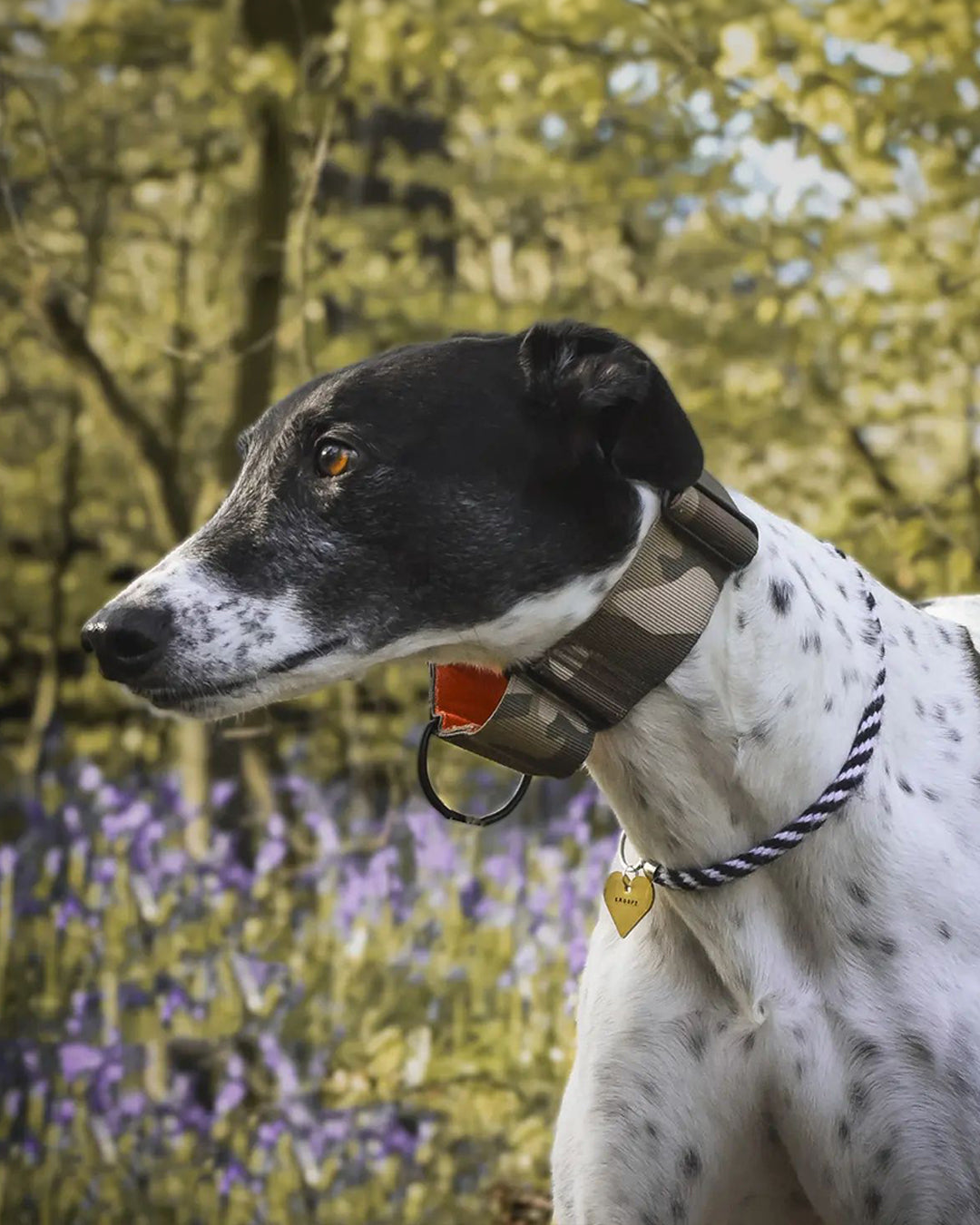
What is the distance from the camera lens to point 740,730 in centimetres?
225

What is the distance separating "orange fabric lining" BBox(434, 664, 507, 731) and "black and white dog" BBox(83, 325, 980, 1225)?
0.04m

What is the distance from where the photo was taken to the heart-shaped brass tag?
92.6 inches

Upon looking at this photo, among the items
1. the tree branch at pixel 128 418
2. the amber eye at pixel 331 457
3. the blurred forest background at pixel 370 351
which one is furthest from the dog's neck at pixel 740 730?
the tree branch at pixel 128 418

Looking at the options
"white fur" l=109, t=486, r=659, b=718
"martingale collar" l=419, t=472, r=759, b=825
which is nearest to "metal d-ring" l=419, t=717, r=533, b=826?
"martingale collar" l=419, t=472, r=759, b=825

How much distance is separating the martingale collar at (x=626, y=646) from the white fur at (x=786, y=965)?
2.2 inches

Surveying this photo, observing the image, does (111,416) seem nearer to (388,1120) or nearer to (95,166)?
(95,166)

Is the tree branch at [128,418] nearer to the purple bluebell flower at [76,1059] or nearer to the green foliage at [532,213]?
the green foliage at [532,213]

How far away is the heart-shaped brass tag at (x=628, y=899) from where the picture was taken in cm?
235

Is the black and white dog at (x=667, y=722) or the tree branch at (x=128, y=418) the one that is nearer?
the black and white dog at (x=667, y=722)

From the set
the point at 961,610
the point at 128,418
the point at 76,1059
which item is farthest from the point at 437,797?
the point at 128,418

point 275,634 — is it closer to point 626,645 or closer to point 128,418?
point 626,645

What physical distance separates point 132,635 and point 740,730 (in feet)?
2.75

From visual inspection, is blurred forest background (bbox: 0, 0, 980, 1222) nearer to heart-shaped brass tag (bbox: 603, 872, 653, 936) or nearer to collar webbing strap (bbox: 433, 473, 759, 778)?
heart-shaped brass tag (bbox: 603, 872, 653, 936)

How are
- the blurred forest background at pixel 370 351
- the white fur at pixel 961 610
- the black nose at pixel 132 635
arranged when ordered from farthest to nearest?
the blurred forest background at pixel 370 351 → the white fur at pixel 961 610 → the black nose at pixel 132 635
